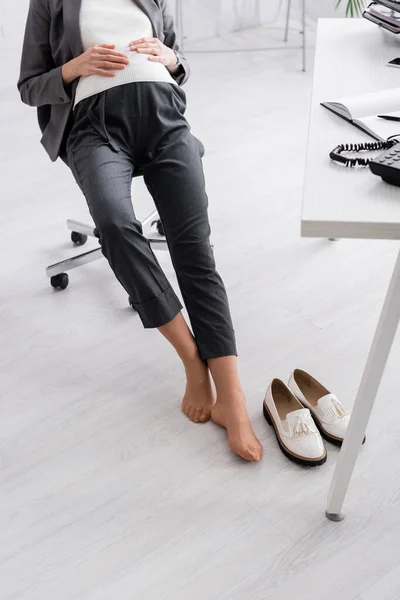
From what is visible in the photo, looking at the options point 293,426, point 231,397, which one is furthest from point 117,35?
point 293,426

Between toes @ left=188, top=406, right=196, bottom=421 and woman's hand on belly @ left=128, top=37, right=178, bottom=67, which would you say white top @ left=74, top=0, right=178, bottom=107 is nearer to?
woman's hand on belly @ left=128, top=37, right=178, bottom=67

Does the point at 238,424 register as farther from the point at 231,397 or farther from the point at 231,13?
the point at 231,13

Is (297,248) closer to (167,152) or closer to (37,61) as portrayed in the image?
(167,152)

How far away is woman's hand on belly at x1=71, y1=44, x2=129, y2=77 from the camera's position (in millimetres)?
1892

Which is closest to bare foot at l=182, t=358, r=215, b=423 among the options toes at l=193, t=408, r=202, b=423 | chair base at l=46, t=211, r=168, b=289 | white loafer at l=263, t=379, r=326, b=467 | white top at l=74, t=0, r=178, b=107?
toes at l=193, t=408, r=202, b=423

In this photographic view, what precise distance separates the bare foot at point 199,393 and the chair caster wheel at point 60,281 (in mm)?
663

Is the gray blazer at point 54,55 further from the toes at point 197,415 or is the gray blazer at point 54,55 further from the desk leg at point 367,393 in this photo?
the desk leg at point 367,393

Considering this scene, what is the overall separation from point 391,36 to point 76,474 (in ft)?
4.50

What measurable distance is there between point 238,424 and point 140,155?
2.40ft

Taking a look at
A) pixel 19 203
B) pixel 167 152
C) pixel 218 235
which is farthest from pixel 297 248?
pixel 19 203

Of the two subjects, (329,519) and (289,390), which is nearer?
(329,519)

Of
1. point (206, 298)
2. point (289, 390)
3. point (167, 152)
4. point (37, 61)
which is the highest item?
point (37, 61)

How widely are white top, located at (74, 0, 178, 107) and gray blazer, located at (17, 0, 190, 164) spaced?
2cm

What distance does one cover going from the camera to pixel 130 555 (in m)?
1.55
